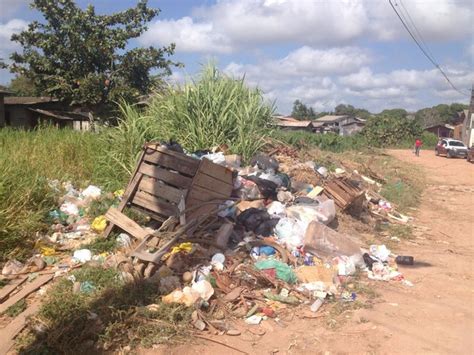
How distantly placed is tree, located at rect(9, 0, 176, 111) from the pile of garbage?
10360 mm

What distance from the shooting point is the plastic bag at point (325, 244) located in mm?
5535

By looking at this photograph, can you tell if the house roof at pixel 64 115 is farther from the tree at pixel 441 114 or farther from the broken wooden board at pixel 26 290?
the tree at pixel 441 114

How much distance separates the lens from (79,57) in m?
16.5

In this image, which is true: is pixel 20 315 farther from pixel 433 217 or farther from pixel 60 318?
pixel 433 217

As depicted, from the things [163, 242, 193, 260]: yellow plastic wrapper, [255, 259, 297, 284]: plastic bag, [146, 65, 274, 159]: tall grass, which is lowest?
[255, 259, 297, 284]: plastic bag

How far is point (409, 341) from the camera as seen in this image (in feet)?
12.0

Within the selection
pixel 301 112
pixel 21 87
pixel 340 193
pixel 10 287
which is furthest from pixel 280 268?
pixel 301 112

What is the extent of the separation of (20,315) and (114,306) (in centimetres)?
76

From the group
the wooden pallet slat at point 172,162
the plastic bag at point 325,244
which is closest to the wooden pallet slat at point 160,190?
the wooden pallet slat at point 172,162

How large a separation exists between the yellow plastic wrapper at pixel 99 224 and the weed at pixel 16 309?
1690 millimetres

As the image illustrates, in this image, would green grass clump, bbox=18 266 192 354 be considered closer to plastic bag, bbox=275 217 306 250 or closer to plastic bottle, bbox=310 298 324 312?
plastic bottle, bbox=310 298 324 312

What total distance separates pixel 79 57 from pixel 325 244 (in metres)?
13.9

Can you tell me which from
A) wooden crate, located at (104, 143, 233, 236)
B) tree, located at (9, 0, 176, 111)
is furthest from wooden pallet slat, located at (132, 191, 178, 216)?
tree, located at (9, 0, 176, 111)

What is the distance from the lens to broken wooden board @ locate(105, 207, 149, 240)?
205 inches
